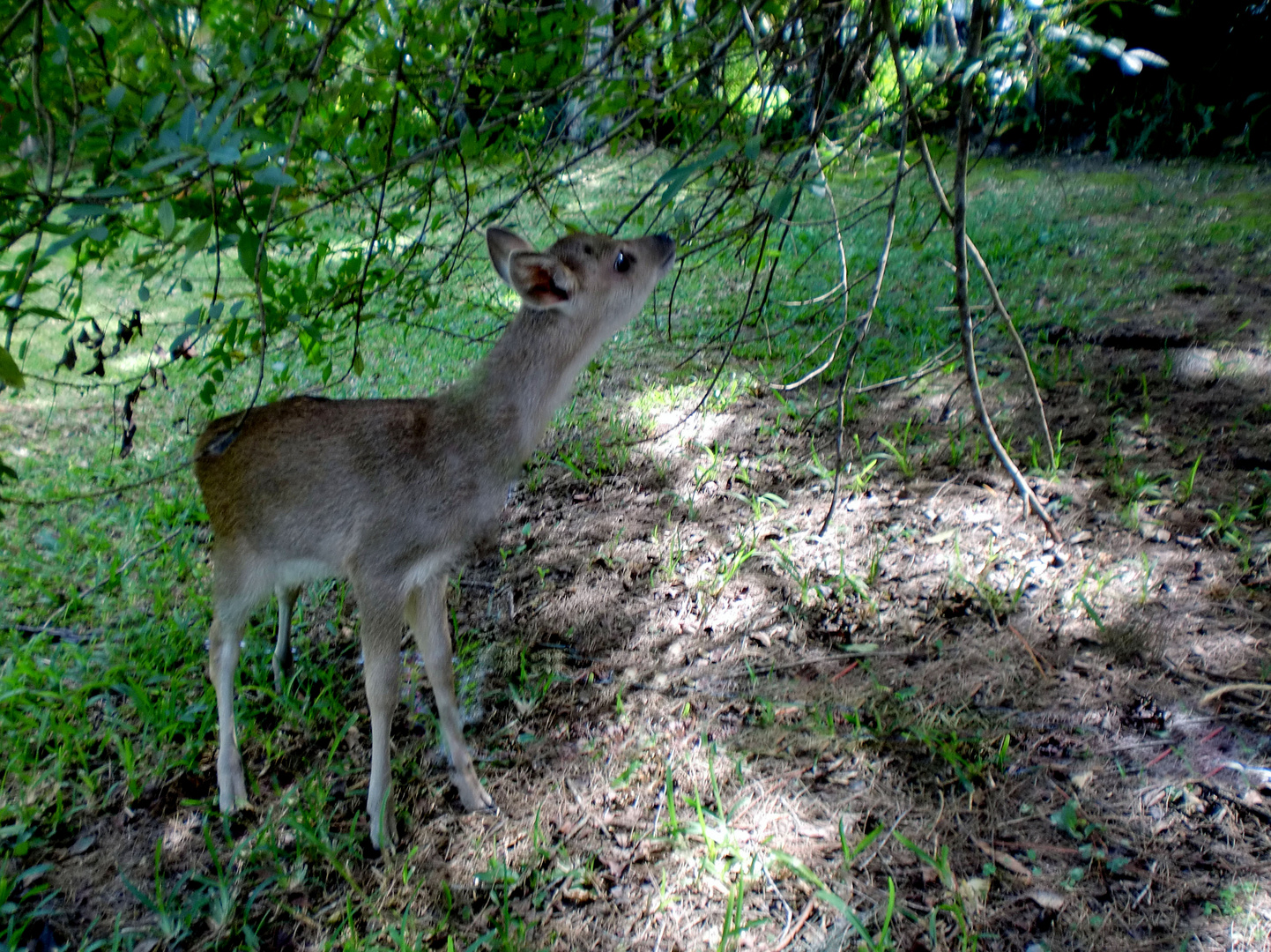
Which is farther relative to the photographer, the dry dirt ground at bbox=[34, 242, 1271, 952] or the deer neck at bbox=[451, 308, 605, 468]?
the deer neck at bbox=[451, 308, 605, 468]

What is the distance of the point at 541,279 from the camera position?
2.76m

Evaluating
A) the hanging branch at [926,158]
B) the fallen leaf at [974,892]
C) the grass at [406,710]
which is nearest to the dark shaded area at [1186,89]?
the grass at [406,710]

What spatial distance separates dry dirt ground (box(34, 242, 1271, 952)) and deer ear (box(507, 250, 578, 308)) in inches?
48.5

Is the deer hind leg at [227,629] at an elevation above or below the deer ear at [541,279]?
below

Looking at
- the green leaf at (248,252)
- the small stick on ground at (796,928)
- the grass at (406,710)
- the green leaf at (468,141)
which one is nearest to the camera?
the green leaf at (248,252)

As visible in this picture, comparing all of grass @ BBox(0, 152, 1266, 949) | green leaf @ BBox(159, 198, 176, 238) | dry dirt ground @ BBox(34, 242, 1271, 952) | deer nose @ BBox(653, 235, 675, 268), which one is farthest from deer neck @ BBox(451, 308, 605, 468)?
green leaf @ BBox(159, 198, 176, 238)

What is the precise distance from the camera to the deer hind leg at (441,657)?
268 cm

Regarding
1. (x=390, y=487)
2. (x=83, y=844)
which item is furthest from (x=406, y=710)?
(x=83, y=844)

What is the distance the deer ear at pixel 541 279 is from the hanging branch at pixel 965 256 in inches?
53.8

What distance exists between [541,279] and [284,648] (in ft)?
5.30

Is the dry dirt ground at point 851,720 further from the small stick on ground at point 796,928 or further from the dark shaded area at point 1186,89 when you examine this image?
the dark shaded area at point 1186,89

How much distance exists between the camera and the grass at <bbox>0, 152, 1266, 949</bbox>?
2277mm

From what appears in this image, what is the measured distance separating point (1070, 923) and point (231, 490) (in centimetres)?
260

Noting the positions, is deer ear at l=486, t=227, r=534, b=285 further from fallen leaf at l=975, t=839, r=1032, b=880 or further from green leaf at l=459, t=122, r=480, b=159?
fallen leaf at l=975, t=839, r=1032, b=880
